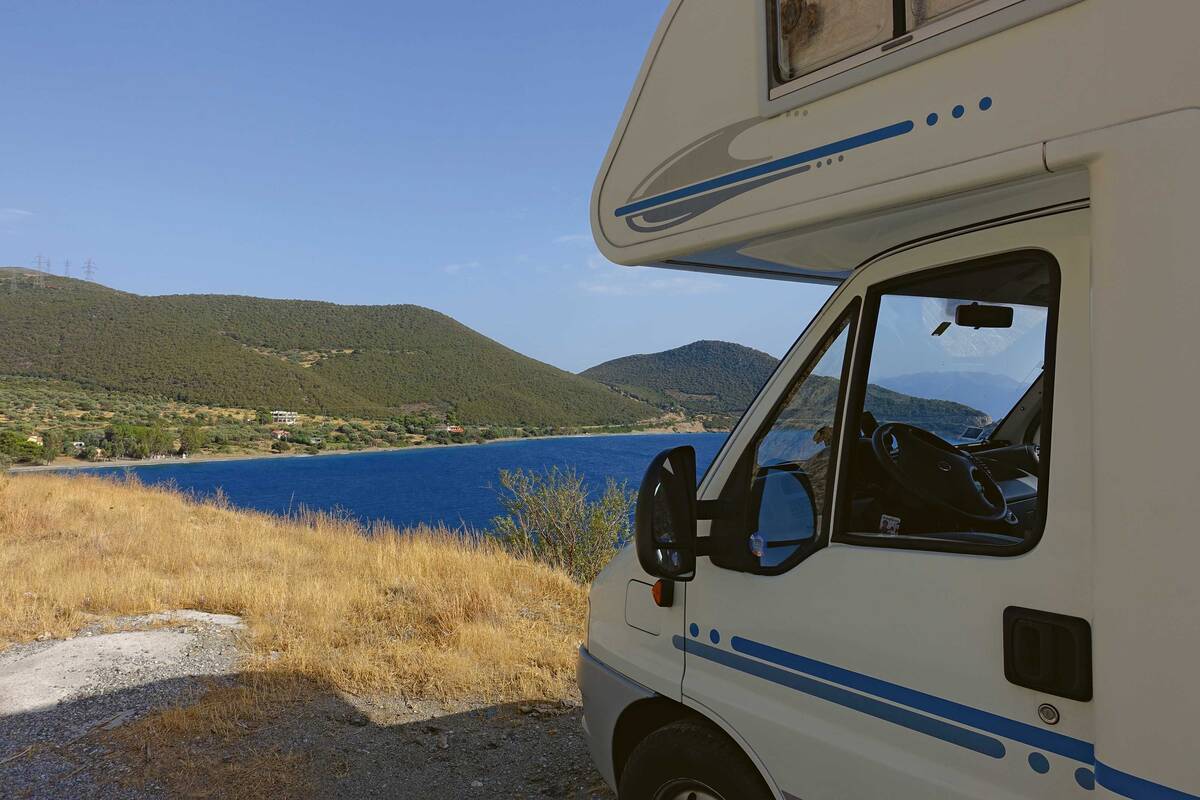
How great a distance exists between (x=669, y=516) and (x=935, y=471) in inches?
28.2

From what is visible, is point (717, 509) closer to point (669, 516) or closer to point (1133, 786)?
point (669, 516)

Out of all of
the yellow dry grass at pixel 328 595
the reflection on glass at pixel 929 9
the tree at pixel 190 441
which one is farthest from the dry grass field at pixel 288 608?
the tree at pixel 190 441

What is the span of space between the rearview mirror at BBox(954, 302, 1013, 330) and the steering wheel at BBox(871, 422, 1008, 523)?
0.32 m

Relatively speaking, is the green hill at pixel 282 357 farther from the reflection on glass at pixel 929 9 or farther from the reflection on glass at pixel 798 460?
the reflection on glass at pixel 929 9

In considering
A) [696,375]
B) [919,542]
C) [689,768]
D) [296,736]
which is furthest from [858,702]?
[696,375]

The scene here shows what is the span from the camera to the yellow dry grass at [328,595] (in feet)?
18.8

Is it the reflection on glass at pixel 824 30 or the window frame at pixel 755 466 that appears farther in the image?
the window frame at pixel 755 466

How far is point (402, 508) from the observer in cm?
2817

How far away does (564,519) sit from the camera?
11.0 metres

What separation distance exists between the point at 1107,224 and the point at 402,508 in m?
28.2

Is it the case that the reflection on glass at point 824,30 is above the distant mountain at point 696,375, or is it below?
below

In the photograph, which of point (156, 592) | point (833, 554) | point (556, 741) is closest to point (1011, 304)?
point (833, 554)

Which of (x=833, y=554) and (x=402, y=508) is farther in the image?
(x=402, y=508)

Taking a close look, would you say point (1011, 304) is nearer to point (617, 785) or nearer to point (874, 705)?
point (874, 705)
